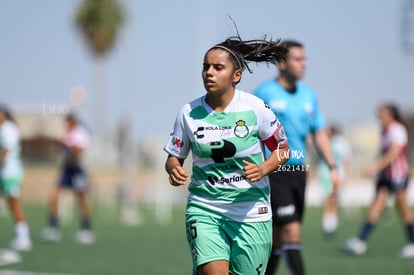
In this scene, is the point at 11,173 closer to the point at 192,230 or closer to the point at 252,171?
the point at 192,230

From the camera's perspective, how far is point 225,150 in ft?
21.2

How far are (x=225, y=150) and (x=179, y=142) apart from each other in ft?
1.13

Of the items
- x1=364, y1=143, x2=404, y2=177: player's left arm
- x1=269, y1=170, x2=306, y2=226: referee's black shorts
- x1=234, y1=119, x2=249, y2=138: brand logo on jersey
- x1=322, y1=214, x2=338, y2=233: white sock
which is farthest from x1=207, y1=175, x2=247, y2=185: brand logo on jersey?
x1=322, y1=214, x2=338, y2=233: white sock

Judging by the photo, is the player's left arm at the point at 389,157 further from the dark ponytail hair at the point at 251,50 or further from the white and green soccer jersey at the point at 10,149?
the dark ponytail hair at the point at 251,50

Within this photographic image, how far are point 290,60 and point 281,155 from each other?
2.63 meters

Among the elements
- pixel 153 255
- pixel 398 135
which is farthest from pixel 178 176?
pixel 398 135

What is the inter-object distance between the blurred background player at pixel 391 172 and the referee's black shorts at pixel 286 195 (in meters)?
5.73

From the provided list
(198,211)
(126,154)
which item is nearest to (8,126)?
(198,211)

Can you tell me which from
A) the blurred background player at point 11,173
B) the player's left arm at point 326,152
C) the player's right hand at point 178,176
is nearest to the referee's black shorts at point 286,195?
the player's left arm at point 326,152

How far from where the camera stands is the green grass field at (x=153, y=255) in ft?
38.7

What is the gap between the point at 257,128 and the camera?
655 centimetres

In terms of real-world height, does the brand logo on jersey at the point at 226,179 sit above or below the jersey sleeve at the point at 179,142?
below

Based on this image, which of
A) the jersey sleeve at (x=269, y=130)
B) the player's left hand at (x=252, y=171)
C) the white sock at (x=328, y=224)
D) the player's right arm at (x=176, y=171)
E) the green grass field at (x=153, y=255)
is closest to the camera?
the player's left hand at (x=252, y=171)

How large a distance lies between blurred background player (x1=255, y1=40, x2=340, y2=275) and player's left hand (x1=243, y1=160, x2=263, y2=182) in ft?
8.45
